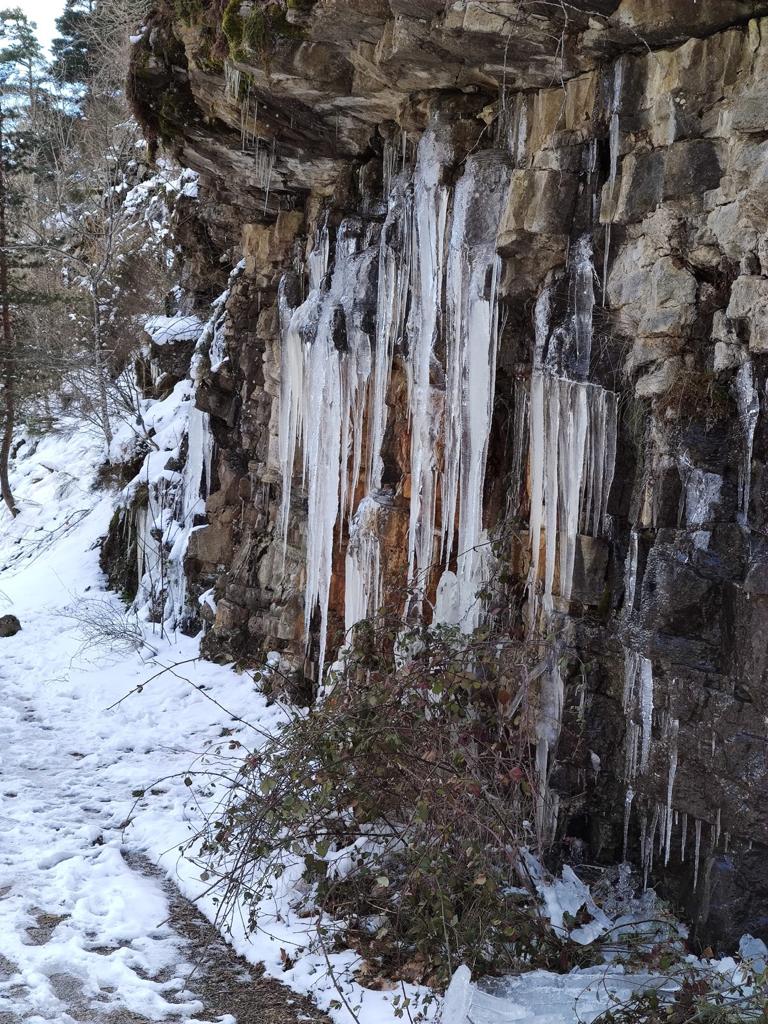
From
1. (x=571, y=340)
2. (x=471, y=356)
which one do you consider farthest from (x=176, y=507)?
(x=571, y=340)

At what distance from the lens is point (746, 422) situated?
427cm

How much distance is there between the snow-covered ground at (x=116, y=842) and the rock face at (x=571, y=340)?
98 centimetres

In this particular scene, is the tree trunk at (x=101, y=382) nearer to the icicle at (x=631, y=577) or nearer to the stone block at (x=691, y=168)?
the icicle at (x=631, y=577)

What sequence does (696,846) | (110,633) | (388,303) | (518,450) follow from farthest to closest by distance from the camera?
(110,633) → (388,303) → (518,450) → (696,846)

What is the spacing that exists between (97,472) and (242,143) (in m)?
9.25

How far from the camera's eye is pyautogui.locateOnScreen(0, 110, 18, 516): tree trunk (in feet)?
54.4

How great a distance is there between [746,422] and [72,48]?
81.0 feet

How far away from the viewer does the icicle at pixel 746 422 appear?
167 inches

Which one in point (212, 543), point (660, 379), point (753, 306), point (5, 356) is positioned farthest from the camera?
point (5, 356)

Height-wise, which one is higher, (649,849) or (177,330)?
(177,330)

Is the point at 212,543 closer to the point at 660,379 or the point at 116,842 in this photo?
the point at 116,842

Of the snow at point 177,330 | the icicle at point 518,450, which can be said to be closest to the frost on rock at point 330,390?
the icicle at point 518,450

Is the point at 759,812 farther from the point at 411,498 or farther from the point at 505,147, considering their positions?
the point at 505,147

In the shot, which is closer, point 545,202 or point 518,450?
point 545,202
